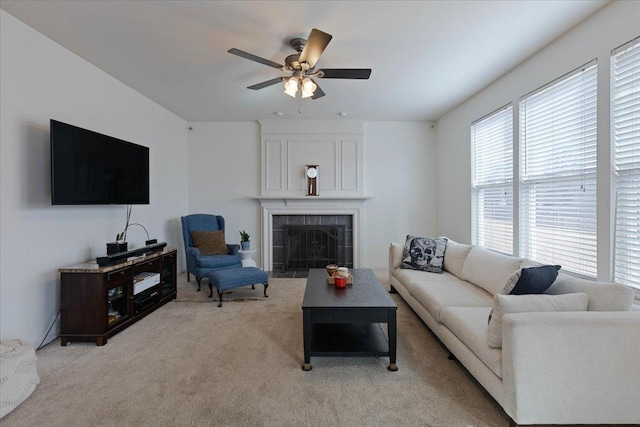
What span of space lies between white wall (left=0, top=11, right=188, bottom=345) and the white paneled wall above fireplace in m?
2.43

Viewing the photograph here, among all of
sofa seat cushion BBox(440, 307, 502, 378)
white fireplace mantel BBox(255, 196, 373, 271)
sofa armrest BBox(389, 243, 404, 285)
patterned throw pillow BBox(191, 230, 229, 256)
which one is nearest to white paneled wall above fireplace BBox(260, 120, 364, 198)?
white fireplace mantel BBox(255, 196, 373, 271)

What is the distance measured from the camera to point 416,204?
5.57 meters

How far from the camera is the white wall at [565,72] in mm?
2207

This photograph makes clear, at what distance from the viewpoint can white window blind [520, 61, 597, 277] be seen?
243 cm

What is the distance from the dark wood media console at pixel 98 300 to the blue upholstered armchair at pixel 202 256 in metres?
0.97

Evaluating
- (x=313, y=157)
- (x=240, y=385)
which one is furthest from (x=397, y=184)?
(x=240, y=385)

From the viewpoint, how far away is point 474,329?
1.99m

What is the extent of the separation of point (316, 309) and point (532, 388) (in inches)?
53.3

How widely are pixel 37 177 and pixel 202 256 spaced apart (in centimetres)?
210

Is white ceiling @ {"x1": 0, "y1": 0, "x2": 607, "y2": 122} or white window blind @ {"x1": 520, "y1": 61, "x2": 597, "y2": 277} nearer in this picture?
white ceiling @ {"x1": 0, "y1": 0, "x2": 607, "y2": 122}

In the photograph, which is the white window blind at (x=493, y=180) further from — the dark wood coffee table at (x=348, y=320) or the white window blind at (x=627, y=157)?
the dark wood coffee table at (x=348, y=320)

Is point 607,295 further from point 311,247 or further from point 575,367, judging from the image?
point 311,247

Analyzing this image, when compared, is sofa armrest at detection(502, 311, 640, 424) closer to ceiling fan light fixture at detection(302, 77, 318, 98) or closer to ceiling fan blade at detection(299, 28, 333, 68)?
ceiling fan blade at detection(299, 28, 333, 68)

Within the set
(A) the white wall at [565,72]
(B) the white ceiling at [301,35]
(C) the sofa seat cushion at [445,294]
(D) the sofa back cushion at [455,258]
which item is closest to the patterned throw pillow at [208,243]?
(B) the white ceiling at [301,35]
